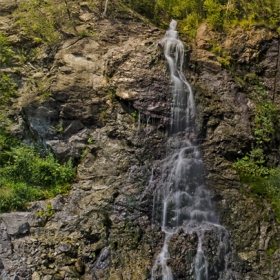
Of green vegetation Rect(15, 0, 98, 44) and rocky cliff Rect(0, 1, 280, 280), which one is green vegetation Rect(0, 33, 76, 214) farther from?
green vegetation Rect(15, 0, 98, 44)

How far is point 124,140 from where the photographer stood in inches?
430

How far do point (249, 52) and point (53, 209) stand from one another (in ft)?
32.6

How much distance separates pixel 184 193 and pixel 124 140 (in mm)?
2648

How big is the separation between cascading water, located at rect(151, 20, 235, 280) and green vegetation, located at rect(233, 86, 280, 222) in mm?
1668

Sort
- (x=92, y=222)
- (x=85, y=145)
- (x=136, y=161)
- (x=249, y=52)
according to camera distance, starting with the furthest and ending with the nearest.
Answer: (x=249, y=52) → (x=85, y=145) → (x=136, y=161) → (x=92, y=222)

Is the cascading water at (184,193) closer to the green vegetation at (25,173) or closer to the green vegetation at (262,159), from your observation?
the green vegetation at (262,159)

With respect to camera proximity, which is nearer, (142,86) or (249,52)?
(142,86)

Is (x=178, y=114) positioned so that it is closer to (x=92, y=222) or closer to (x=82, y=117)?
(x=82, y=117)

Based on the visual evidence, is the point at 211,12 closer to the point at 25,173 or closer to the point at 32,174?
the point at 32,174

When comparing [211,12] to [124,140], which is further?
[211,12]

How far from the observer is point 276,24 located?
1459 cm

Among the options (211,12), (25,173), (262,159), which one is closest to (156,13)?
(211,12)

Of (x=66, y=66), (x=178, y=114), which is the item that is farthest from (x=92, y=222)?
(x=66, y=66)

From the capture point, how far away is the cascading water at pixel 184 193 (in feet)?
27.6
